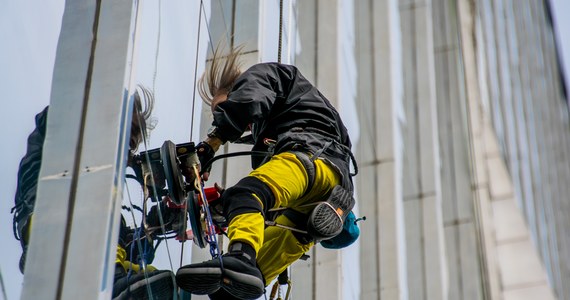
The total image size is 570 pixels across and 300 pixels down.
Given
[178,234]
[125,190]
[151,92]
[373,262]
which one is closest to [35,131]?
[125,190]

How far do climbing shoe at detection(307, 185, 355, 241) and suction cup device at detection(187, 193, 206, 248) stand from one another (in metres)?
0.46

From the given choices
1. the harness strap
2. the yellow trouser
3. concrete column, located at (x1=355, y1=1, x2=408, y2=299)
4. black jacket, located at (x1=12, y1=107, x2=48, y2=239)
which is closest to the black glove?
the harness strap

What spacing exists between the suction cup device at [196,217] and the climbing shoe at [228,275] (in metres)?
0.37

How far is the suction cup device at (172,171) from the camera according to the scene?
4.22 metres

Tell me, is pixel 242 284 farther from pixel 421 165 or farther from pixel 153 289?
pixel 421 165

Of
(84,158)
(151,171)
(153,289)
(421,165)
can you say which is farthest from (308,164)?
(421,165)

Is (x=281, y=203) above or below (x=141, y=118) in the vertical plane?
below

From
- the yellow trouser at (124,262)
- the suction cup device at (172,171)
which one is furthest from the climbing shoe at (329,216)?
the yellow trouser at (124,262)

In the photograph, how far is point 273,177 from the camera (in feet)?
14.3

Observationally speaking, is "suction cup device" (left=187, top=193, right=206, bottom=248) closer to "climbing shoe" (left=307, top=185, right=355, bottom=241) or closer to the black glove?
the black glove

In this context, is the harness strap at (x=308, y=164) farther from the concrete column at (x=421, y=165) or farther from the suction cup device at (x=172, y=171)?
the concrete column at (x=421, y=165)

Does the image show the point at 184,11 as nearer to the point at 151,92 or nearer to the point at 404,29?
the point at 151,92

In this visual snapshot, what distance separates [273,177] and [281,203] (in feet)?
0.40

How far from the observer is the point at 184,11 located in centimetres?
567
